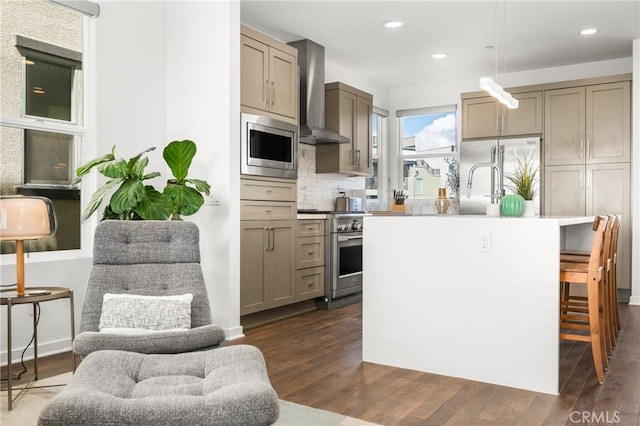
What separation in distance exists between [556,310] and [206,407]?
2.03m

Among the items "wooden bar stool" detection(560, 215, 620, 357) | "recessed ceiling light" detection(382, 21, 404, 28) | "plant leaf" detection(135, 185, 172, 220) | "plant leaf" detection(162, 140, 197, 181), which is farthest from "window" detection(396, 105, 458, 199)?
"plant leaf" detection(135, 185, 172, 220)

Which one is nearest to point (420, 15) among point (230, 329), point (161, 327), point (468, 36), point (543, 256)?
point (468, 36)

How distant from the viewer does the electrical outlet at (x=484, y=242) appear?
9.88ft

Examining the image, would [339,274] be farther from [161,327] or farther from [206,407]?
[206,407]

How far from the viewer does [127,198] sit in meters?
3.29

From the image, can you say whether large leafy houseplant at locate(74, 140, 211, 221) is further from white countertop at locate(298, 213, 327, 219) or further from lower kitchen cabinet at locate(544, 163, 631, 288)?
lower kitchen cabinet at locate(544, 163, 631, 288)

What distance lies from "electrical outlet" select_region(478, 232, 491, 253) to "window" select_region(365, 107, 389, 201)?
14.5 feet

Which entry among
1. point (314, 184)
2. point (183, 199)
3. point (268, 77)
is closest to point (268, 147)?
point (268, 77)

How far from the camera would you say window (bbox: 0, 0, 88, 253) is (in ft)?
11.3

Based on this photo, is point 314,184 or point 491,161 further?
point 491,161

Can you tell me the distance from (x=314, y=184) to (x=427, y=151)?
2133 millimetres

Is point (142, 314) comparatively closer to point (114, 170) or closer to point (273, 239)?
point (114, 170)

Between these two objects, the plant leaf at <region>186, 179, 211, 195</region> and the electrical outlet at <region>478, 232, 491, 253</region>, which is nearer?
the electrical outlet at <region>478, 232, 491, 253</region>

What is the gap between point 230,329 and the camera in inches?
157
